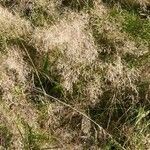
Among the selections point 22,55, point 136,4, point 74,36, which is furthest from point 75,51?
point 136,4

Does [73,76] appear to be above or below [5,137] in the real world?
above

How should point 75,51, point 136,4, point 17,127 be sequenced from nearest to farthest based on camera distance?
1. point 17,127
2. point 75,51
3. point 136,4

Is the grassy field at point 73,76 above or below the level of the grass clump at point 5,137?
above

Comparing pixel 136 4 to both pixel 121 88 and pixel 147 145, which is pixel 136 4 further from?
pixel 147 145

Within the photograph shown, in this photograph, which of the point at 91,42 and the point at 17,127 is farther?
the point at 91,42

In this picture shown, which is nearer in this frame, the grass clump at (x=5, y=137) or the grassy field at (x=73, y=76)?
the grass clump at (x=5, y=137)

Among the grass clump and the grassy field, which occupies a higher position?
the grassy field

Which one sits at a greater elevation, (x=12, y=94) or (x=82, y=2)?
(x=82, y=2)

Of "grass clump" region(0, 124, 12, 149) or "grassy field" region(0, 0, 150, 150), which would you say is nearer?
"grass clump" region(0, 124, 12, 149)
